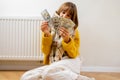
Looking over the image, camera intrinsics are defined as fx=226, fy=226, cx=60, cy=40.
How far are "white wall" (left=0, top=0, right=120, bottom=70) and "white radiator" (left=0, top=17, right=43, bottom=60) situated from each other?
137 mm

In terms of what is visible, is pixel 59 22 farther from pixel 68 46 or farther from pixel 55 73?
pixel 55 73

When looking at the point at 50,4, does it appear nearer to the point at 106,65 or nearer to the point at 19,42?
the point at 19,42

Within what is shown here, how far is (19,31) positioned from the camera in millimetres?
2592

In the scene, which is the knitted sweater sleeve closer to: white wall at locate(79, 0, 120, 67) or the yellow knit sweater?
the yellow knit sweater

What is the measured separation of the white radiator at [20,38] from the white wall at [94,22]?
137 millimetres

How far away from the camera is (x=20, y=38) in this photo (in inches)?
103

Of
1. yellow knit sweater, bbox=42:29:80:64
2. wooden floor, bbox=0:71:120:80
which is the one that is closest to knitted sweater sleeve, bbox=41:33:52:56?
yellow knit sweater, bbox=42:29:80:64

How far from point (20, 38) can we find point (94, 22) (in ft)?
2.94

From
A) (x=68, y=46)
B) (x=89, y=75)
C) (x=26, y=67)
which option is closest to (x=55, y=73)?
(x=68, y=46)

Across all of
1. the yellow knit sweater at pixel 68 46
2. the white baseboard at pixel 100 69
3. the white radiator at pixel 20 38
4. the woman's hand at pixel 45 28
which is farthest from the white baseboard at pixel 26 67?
the woman's hand at pixel 45 28

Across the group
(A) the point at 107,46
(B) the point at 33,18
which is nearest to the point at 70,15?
(B) the point at 33,18

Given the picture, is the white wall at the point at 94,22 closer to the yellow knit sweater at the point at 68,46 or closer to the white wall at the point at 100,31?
the white wall at the point at 100,31

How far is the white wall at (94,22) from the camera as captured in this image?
2666 millimetres

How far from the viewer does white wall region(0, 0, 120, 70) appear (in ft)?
8.75
